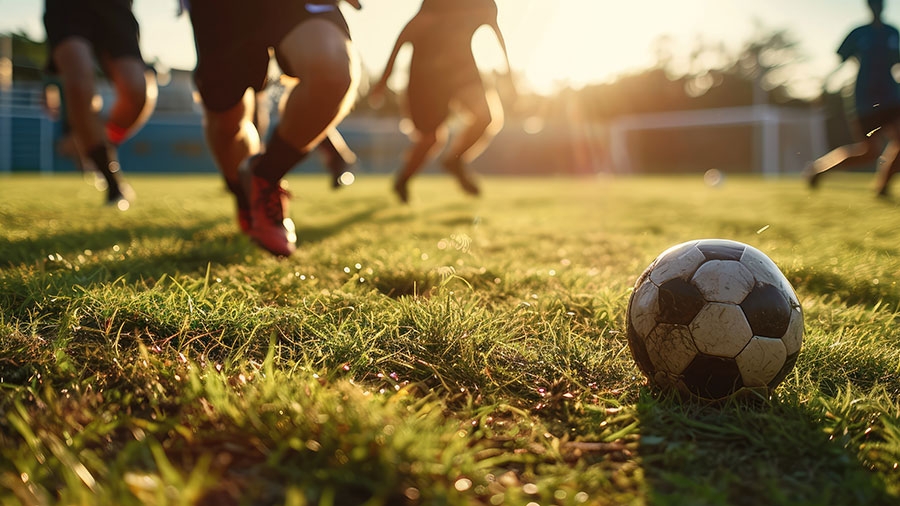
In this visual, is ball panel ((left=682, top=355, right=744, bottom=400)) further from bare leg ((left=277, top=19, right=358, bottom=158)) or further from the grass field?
bare leg ((left=277, top=19, right=358, bottom=158))

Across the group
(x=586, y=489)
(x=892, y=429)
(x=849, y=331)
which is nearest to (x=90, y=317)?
(x=586, y=489)

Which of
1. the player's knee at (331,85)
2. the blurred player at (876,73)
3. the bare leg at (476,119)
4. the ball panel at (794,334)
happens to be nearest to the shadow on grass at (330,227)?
the player's knee at (331,85)

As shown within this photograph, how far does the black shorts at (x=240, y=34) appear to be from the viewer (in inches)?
116

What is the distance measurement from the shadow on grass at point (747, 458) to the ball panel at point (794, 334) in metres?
0.15

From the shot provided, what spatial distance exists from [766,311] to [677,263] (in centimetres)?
25

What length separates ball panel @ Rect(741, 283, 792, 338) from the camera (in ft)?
5.50

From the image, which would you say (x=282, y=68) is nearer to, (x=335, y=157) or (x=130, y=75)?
(x=130, y=75)

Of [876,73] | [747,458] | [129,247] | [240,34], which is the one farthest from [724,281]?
[876,73]

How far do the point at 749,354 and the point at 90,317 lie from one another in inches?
70.8

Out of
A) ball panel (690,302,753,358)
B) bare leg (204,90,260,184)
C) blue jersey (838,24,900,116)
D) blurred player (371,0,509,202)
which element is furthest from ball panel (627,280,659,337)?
blue jersey (838,24,900,116)

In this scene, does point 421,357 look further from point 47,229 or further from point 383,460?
point 47,229

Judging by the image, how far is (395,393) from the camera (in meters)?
1.65

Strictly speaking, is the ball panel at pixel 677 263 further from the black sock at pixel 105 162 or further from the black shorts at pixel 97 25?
the black sock at pixel 105 162

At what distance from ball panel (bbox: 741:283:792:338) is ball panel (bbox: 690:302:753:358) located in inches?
0.9
